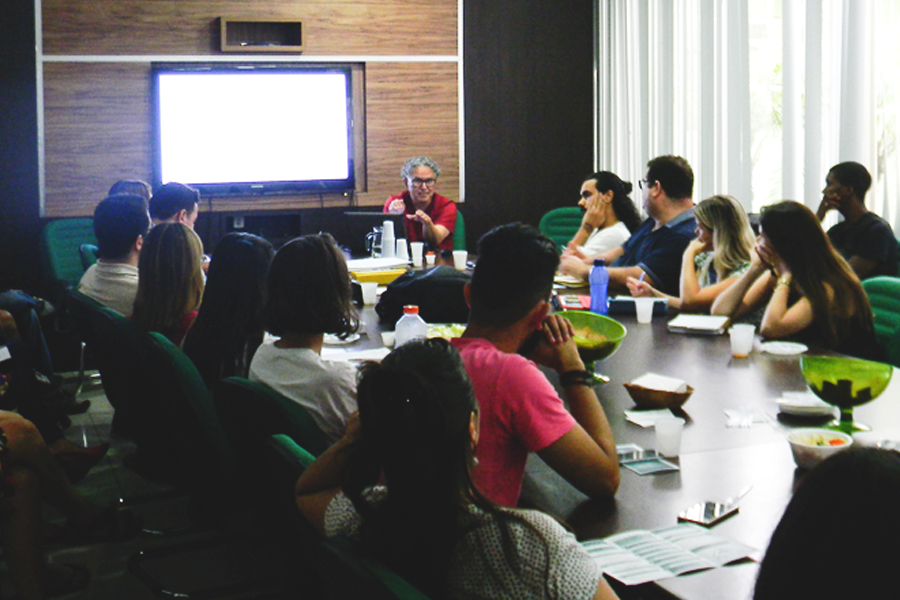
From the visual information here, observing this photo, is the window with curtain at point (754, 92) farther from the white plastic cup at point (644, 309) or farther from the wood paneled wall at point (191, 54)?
the white plastic cup at point (644, 309)

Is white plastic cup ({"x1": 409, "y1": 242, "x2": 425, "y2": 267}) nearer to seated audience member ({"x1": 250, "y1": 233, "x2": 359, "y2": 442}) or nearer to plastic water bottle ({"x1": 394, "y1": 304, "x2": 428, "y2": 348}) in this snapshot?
plastic water bottle ({"x1": 394, "y1": 304, "x2": 428, "y2": 348})

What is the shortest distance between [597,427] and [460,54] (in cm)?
503

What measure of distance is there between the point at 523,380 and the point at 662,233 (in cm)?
A: 275

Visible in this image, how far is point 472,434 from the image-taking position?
1133mm

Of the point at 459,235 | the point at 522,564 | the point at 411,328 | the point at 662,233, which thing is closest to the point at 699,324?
the point at 411,328

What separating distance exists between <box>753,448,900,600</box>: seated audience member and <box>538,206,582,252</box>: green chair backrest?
5.09m

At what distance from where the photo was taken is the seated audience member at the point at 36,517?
2322mm

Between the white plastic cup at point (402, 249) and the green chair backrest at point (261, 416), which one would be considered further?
the white plastic cup at point (402, 249)

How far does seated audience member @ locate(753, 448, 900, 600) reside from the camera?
70 centimetres

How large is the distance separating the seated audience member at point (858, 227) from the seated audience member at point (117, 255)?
9.77 feet

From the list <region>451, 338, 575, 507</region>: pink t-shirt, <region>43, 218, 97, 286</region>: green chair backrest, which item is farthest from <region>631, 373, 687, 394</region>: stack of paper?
<region>43, 218, 97, 286</region>: green chair backrest

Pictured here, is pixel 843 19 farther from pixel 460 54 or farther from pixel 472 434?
pixel 472 434

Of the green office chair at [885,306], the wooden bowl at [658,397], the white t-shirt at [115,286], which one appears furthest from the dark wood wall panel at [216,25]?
the wooden bowl at [658,397]

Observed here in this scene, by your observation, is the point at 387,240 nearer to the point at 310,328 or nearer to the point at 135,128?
the point at 135,128
